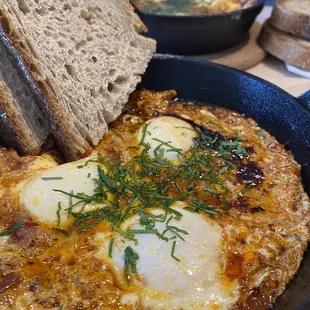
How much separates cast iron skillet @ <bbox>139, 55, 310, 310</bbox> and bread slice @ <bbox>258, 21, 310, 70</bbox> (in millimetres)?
1498

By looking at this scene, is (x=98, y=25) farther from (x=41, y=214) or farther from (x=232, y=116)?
(x=41, y=214)

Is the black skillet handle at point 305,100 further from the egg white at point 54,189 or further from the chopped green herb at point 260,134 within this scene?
the egg white at point 54,189

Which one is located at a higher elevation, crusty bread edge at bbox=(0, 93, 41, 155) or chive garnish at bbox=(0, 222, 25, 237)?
crusty bread edge at bbox=(0, 93, 41, 155)

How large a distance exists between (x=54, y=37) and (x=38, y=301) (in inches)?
58.2

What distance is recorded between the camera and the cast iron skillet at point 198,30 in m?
3.74

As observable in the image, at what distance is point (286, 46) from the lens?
4.09 meters

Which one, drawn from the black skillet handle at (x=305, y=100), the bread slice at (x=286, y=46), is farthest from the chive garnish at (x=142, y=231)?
the bread slice at (x=286, y=46)

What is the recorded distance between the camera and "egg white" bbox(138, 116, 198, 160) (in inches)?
93.4

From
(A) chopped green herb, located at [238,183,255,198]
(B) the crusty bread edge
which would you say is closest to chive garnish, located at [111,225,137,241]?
(A) chopped green herb, located at [238,183,255,198]

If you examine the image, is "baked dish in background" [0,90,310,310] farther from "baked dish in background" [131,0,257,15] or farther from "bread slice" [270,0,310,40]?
"baked dish in background" [131,0,257,15]

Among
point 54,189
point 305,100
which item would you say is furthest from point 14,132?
point 305,100

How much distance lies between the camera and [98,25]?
2.68 metres

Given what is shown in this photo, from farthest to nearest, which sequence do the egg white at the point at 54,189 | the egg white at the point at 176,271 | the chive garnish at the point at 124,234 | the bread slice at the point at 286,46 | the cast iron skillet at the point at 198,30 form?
the bread slice at the point at 286,46, the cast iron skillet at the point at 198,30, the egg white at the point at 54,189, the chive garnish at the point at 124,234, the egg white at the point at 176,271

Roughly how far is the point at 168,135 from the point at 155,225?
744 millimetres
